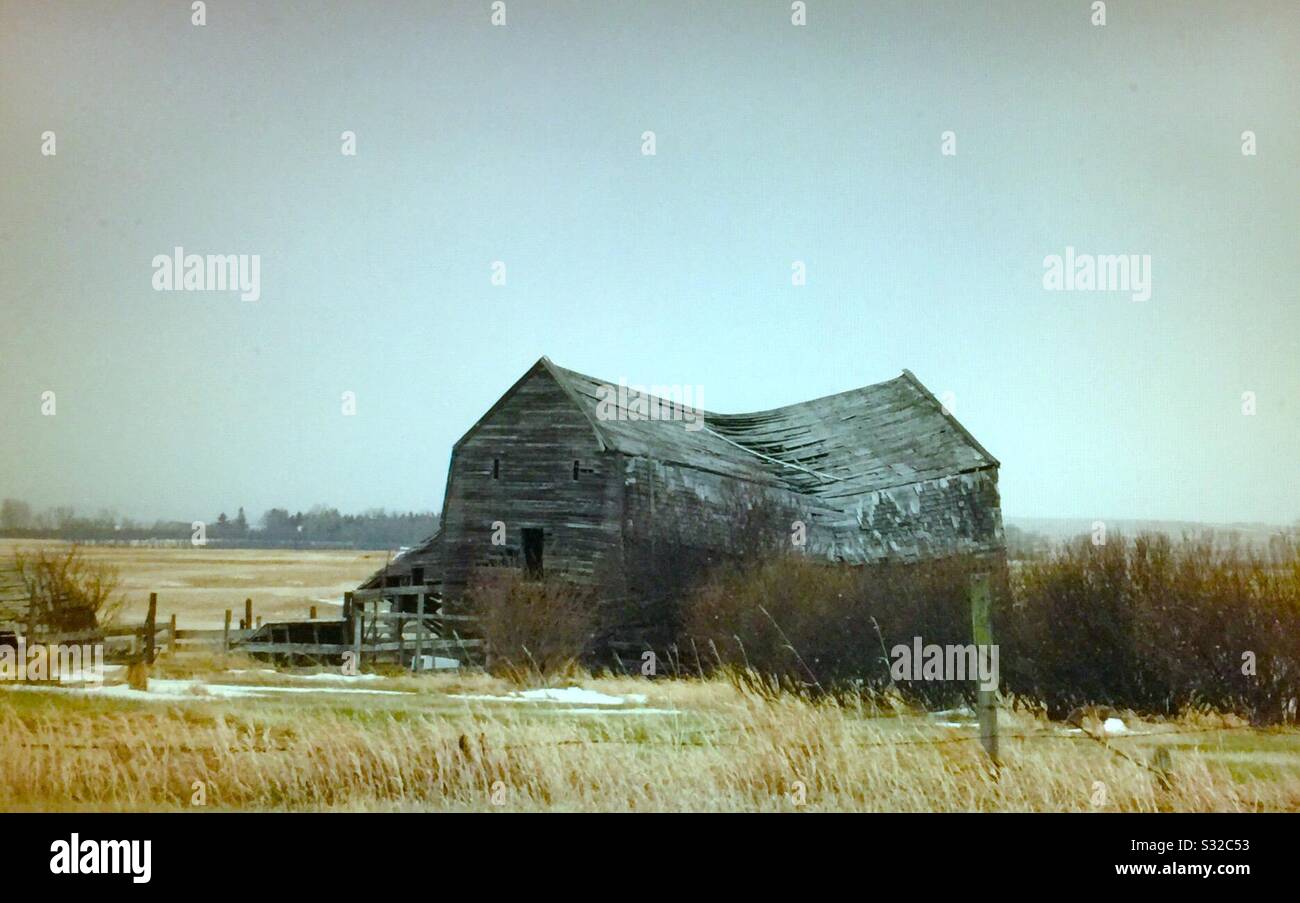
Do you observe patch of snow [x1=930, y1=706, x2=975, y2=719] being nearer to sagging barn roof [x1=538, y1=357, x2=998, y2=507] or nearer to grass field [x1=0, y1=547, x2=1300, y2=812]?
grass field [x1=0, y1=547, x2=1300, y2=812]

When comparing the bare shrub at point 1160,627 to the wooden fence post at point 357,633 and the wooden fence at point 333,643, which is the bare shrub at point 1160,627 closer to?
the wooden fence at point 333,643

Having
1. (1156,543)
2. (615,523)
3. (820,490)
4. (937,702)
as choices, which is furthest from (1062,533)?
(615,523)

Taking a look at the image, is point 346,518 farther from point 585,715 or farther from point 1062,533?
point 1062,533

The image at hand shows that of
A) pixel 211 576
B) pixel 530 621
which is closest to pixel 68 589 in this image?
A: pixel 211 576

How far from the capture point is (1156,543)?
780cm

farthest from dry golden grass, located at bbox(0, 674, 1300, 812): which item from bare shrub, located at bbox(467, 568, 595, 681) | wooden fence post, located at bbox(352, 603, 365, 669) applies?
wooden fence post, located at bbox(352, 603, 365, 669)

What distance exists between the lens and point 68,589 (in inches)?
299

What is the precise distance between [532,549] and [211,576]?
2.78 metres

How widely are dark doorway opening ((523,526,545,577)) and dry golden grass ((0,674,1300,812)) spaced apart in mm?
1836

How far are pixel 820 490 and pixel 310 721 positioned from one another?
5.14 metres

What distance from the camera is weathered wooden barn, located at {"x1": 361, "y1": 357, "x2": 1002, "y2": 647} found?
880 centimetres

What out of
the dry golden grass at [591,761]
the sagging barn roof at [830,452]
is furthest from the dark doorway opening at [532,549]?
the dry golden grass at [591,761]

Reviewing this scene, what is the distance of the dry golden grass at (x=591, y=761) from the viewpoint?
6.52m
